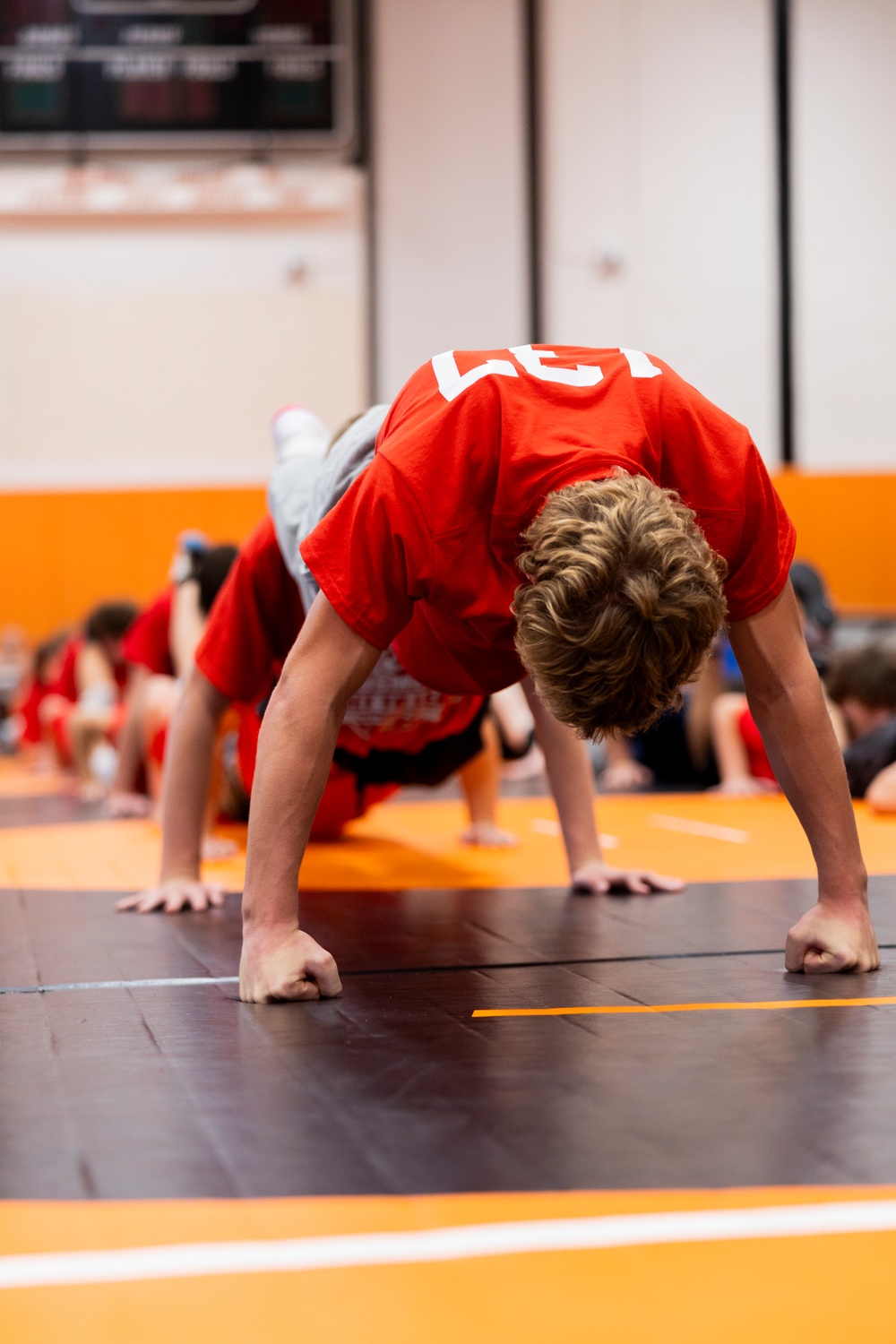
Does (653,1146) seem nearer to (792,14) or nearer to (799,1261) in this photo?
(799,1261)

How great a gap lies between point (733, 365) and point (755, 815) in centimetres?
524

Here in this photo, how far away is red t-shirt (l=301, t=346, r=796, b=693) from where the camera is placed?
53.1 inches

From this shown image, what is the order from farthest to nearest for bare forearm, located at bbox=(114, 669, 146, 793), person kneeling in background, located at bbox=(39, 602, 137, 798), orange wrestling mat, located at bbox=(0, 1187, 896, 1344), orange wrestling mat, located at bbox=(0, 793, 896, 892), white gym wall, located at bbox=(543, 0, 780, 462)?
white gym wall, located at bbox=(543, 0, 780, 462), person kneeling in background, located at bbox=(39, 602, 137, 798), bare forearm, located at bbox=(114, 669, 146, 793), orange wrestling mat, located at bbox=(0, 793, 896, 892), orange wrestling mat, located at bbox=(0, 1187, 896, 1344)

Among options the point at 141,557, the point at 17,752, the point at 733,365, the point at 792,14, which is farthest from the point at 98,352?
the point at 792,14

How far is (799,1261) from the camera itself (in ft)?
2.73

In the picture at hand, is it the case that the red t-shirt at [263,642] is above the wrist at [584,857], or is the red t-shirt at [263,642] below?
above

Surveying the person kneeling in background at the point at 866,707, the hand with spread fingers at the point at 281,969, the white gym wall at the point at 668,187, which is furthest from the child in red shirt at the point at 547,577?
the white gym wall at the point at 668,187

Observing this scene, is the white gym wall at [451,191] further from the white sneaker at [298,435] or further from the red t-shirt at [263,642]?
the red t-shirt at [263,642]

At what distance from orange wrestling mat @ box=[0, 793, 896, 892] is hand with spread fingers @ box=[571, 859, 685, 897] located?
0.12 metres

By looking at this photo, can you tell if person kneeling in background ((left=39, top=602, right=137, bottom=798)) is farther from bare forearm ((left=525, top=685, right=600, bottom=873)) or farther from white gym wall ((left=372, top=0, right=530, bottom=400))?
white gym wall ((left=372, top=0, right=530, bottom=400))

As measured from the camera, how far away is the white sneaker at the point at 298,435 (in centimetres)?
230

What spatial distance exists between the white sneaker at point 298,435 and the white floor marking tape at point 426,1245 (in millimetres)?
1542

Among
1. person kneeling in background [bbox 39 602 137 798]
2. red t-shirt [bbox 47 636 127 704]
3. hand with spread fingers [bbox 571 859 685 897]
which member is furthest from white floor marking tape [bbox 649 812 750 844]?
red t-shirt [bbox 47 636 127 704]

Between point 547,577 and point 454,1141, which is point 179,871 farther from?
point 454,1141
